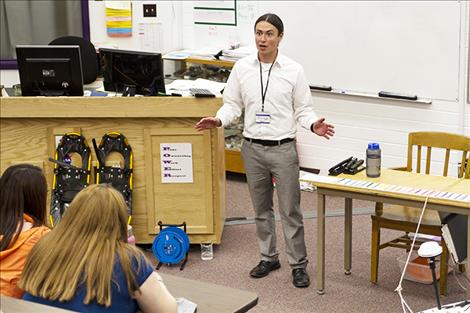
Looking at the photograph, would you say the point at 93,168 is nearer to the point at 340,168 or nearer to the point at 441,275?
the point at 340,168

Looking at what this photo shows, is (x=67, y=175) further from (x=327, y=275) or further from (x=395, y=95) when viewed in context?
(x=395, y=95)

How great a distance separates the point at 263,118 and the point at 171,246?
109cm

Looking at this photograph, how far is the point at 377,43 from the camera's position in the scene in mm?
6711

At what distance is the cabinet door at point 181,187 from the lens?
5617mm

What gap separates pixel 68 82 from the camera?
18.8ft

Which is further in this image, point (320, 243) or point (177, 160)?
point (177, 160)

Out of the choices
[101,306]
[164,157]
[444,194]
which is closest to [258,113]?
[164,157]

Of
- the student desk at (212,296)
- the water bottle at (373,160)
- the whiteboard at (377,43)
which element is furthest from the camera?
the whiteboard at (377,43)

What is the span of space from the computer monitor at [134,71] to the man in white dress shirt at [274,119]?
54cm

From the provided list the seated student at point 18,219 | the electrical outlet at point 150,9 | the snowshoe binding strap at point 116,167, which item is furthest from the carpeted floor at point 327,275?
the electrical outlet at point 150,9

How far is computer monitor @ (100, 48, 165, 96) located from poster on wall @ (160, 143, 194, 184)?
1.24ft

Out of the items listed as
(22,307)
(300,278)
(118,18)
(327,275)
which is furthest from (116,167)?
(118,18)

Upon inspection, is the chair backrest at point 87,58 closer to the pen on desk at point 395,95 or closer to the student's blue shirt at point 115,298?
the pen on desk at point 395,95

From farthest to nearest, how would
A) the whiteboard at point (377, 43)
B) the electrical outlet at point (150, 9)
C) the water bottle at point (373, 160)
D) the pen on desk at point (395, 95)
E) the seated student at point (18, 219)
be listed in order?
the electrical outlet at point (150, 9)
the pen on desk at point (395, 95)
the whiteboard at point (377, 43)
the water bottle at point (373, 160)
the seated student at point (18, 219)
